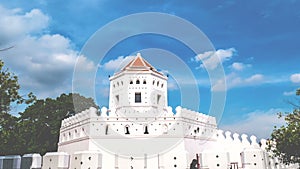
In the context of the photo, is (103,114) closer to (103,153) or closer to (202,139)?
(103,153)

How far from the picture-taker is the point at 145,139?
77.7ft

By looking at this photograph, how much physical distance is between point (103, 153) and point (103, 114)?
9.55 feet

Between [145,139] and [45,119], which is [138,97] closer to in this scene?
[145,139]

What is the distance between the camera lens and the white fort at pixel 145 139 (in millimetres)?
22016

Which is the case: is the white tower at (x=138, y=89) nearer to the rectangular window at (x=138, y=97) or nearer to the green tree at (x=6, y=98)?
the rectangular window at (x=138, y=97)

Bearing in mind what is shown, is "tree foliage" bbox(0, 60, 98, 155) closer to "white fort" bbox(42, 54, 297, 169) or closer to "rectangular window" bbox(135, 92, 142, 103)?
"white fort" bbox(42, 54, 297, 169)

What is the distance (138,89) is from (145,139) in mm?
5425

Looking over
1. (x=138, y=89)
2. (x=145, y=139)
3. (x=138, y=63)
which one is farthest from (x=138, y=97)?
(x=145, y=139)

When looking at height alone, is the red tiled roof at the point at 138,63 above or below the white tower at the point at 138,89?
above

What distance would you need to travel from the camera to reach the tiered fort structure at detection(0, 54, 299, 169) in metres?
22.0

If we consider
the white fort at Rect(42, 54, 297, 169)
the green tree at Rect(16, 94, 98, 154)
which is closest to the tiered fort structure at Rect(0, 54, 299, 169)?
the white fort at Rect(42, 54, 297, 169)

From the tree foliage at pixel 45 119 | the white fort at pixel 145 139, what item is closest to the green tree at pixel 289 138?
the white fort at pixel 145 139

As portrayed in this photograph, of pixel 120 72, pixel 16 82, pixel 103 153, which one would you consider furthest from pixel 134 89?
pixel 16 82

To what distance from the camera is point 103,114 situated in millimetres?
Answer: 24516
